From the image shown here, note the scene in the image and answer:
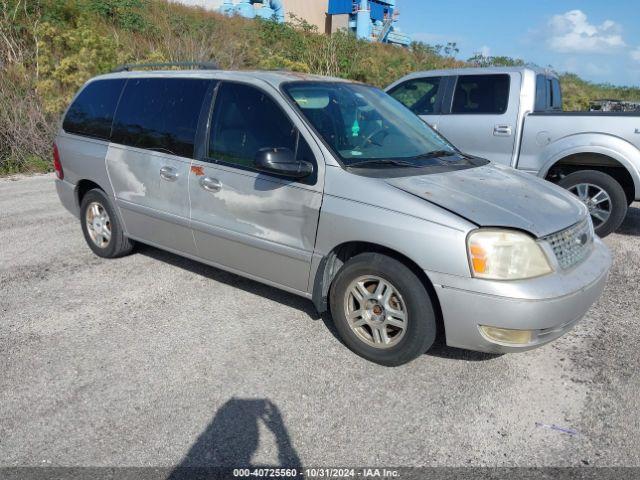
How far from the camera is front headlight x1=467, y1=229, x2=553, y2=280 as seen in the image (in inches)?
115

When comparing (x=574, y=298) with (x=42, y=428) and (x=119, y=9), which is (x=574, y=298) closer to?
(x=42, y=428)

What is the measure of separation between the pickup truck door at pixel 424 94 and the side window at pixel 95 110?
3.97 meters

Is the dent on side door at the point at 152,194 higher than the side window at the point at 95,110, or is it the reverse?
the side window at the point at 95,110

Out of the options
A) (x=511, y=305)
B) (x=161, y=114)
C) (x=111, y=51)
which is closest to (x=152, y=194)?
(x=161, y=114)

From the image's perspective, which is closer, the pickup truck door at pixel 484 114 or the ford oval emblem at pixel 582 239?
the ford oval emblem at pixel 582 239

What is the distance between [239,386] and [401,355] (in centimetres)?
101

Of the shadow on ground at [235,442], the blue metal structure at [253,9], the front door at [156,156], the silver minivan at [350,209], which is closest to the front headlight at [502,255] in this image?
the silver minivan at [350,209]

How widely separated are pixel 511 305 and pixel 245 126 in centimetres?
225

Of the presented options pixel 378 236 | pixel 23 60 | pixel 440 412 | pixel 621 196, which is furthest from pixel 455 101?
pixel 23 60

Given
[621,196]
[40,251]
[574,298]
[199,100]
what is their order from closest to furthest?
[574,298]
[199,100]
[40,251]
[621,196]

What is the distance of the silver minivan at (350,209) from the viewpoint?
2986mm

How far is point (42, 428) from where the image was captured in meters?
2.81

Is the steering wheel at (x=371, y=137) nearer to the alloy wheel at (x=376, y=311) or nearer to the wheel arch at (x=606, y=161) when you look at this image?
the alloy wheel at (x=376, y=311)

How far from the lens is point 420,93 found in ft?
25.2
